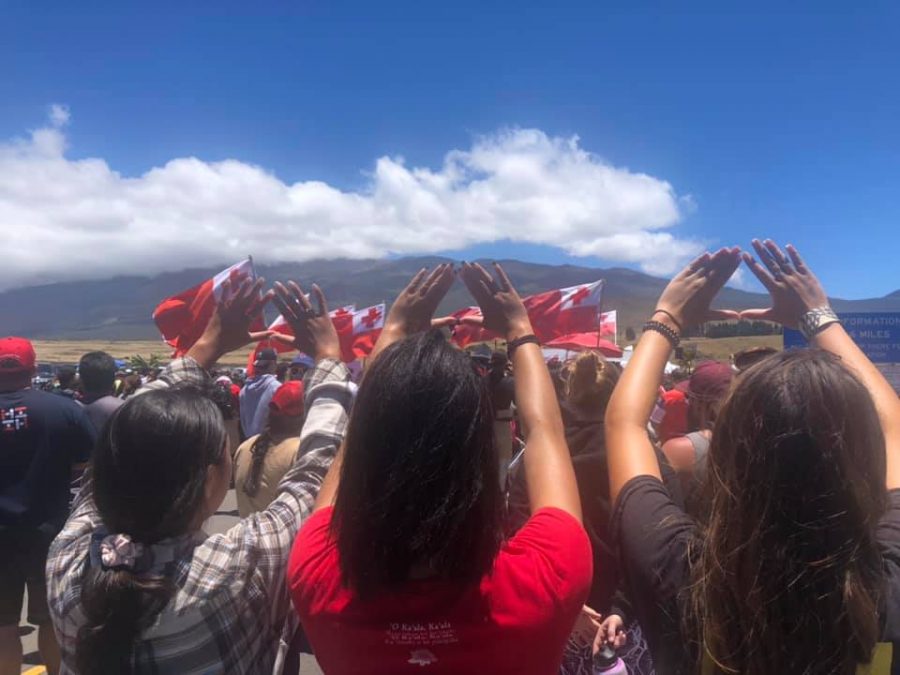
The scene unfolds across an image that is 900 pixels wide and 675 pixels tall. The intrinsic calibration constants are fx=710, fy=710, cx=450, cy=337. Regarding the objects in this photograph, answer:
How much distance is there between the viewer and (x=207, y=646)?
181 cm

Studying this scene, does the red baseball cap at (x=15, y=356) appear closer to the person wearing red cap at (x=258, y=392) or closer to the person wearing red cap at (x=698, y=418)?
the person wearing red cap at (x=258, y=392)

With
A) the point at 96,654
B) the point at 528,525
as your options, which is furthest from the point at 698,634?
the point at 96,654

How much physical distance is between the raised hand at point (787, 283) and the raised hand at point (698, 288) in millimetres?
127

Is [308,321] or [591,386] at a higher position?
[308,321]

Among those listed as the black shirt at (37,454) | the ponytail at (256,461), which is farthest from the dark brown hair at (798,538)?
the black shirt at (37,454)

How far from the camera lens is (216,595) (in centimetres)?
181

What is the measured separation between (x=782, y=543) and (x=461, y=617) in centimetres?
67

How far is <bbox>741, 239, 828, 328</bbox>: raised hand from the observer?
220cm

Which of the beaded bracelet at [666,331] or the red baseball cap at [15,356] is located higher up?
the beaded bracelet at [666,331]

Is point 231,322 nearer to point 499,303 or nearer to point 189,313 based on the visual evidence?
point 499,303

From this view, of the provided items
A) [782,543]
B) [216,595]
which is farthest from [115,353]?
[782,543]

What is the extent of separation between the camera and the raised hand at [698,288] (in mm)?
2121

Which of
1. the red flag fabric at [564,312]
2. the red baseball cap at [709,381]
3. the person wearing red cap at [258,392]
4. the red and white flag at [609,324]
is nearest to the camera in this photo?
the red baseball cap at [709,381]

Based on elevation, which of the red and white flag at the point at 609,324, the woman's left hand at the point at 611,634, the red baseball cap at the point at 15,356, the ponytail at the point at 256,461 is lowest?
the woman's left hand at the point at 611,634
